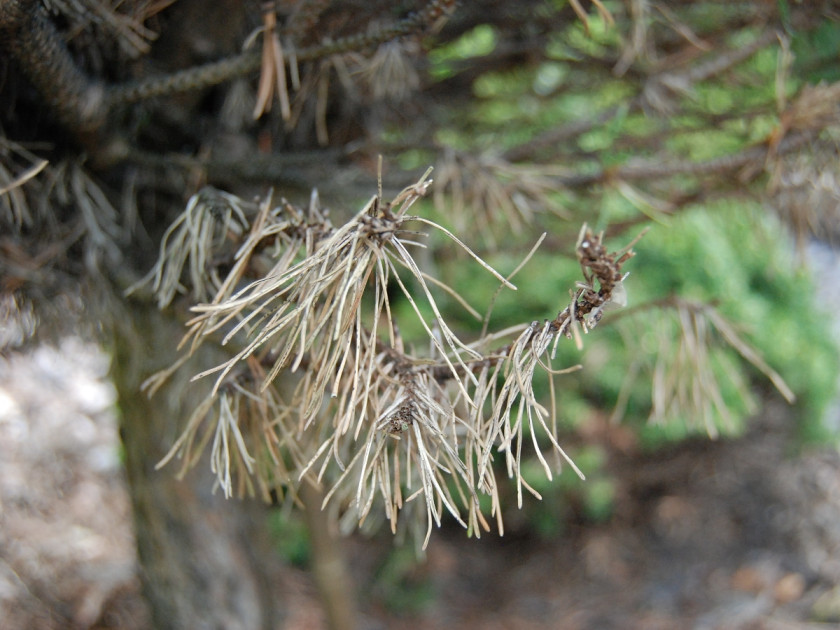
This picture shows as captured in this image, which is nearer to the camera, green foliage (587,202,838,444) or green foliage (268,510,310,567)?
green foliage (587,202,838,444)

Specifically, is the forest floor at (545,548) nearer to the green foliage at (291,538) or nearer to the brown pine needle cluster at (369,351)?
the green foliage at (291,538)

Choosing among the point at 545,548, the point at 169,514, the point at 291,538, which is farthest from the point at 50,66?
the point at 545,548

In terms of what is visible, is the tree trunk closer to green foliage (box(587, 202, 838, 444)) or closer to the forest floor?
the forest floor

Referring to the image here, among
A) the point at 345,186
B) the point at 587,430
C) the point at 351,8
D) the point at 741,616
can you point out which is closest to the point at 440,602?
the point at 587,430

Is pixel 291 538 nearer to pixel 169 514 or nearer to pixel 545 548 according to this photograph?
pixel 545 548

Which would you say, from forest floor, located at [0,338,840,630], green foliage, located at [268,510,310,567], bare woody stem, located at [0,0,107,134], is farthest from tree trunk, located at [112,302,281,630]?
green foliage, located at [268,510,310,567]

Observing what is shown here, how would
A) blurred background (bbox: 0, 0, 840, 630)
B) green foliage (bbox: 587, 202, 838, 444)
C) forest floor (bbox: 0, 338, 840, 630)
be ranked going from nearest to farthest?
blurred background (bbox: 0, 0, 840, 630), green foliage (bbox: 587, 202, 838, 444), forest floor (bbox: 0, 338, 840, 630)
